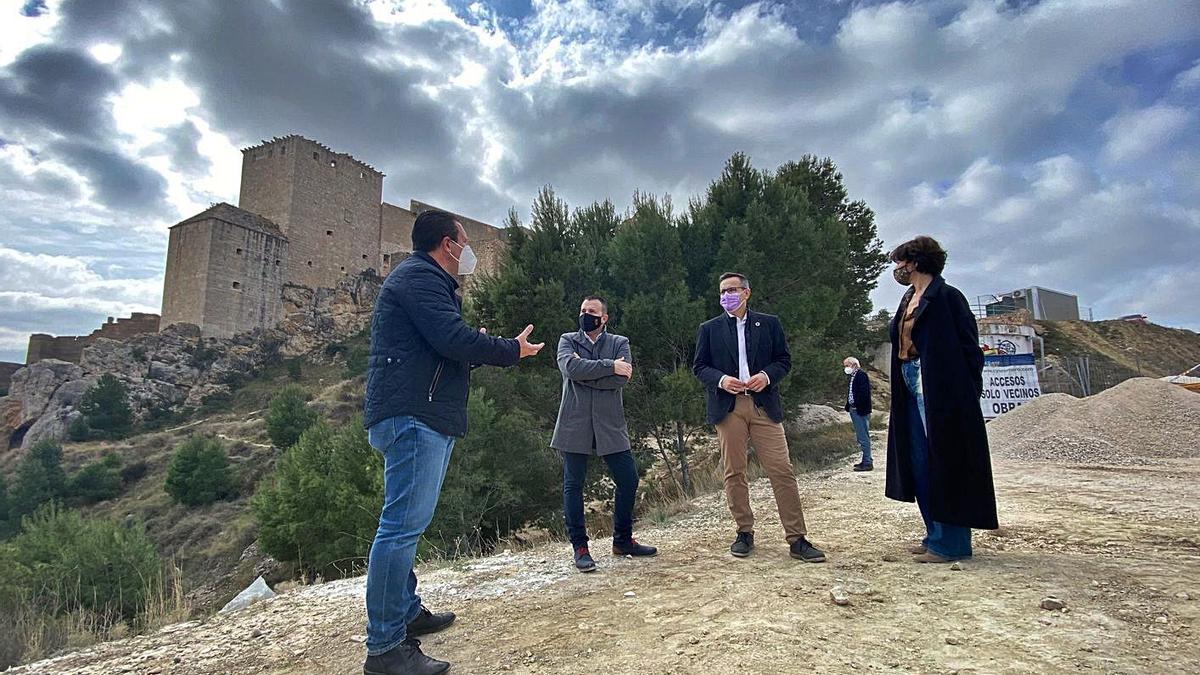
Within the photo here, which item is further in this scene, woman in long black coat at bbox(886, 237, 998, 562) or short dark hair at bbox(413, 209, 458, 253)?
woman in long black coat at bbox(886, 237, 998, 562)

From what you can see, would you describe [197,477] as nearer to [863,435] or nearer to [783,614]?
[863,435]

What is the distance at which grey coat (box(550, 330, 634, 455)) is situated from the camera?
3449 mm

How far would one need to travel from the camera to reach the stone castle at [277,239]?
30.9 m

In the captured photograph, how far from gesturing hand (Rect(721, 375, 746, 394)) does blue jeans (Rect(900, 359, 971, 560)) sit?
0.91 m

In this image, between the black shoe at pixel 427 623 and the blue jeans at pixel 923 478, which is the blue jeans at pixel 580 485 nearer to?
the black shoe at pixel 427 623

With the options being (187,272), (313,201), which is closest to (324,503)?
(187,272)

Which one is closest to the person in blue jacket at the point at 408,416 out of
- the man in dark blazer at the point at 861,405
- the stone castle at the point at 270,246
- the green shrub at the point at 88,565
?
the green shrub at the point at 88,565

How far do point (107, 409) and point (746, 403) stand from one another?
35443mm

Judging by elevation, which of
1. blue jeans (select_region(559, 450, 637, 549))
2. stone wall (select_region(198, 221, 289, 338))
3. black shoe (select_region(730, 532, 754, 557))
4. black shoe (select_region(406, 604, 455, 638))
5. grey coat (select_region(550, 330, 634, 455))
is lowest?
black shoe (select_region(406, 604, 455, 638))

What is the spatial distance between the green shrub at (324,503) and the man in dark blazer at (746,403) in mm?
6797

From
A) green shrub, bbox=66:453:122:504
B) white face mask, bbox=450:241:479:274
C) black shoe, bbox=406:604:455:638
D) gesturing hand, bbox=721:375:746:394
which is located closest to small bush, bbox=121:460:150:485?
green shrub, bbox=66:453:122:504

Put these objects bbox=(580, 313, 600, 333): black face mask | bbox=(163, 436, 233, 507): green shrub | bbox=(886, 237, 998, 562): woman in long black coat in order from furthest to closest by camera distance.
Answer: bbox=(163, 436, 233, 507): green shrub < bbox=(580, 313, 600, 333): black face mask < bbox=(886, 237, 998, 562): woman in long black coat

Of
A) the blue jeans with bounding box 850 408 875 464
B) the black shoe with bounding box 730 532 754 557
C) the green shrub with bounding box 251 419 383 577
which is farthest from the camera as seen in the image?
the green shrub with bounding box 251 419 383 577

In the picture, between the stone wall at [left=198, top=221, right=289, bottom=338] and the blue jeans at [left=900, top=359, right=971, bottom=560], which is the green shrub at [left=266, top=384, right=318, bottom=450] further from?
the blue jeans at [left=900, top=359, right=971, bottom=560]
